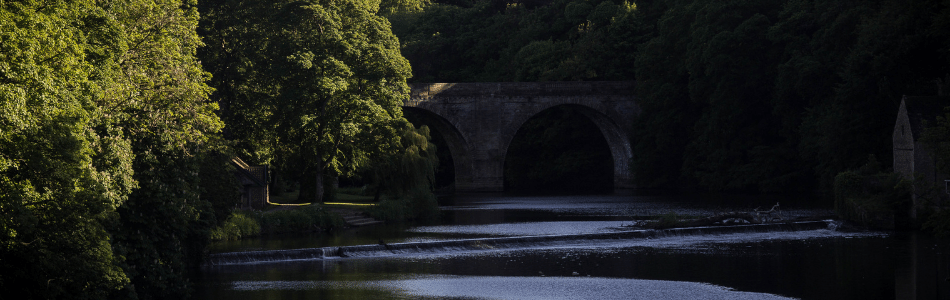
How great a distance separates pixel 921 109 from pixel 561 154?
38.2 metres

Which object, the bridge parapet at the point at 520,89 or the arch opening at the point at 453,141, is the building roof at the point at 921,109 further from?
the arch opening at the point at 453,141

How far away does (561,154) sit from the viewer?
70000mm

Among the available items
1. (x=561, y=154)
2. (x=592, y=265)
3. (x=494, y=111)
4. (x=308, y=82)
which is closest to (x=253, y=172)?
(x=308, y=82)

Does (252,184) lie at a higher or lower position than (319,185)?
higher

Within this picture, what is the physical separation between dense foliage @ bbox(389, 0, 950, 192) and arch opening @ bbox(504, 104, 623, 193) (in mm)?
3669

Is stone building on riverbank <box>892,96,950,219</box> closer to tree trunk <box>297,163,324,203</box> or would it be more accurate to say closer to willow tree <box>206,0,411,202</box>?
willow tree <box>206,0,411,202</box>

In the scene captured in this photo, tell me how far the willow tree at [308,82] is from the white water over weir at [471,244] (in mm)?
13598

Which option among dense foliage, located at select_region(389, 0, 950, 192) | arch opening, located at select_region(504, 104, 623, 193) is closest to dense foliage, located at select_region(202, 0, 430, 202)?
dense foliage, located at select_region(389, 0, 950, 192)

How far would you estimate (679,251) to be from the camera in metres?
26.6

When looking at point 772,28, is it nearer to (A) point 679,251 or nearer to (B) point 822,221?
(B) point 822,221

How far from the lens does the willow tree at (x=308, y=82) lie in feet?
134

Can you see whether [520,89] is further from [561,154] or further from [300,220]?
[300,220]

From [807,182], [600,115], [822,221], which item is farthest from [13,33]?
[600,115]

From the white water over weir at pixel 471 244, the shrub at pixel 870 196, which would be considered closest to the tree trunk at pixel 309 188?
the white water over weir at pixel 471 244
